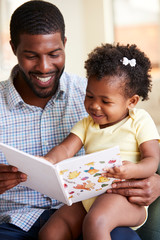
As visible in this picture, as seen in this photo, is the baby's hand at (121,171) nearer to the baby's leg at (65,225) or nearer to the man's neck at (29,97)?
the baby's leg at (65,225)

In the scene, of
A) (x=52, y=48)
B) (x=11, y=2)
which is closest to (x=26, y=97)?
(x=52, y=48)

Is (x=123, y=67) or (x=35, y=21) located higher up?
(x=35, y=21)

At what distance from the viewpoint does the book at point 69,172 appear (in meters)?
1.18

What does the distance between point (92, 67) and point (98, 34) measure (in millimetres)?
4469

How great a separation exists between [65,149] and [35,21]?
617mm

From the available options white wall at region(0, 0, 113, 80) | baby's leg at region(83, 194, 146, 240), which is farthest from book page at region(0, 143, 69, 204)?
white wall at region(0, 0, 113, 80)

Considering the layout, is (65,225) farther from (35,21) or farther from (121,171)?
(35,21)

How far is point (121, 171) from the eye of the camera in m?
1.27

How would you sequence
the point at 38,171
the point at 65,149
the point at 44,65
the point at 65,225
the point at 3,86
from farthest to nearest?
the point at 3,86
the point at 44,65
the point at 65,149
the point at 65,225
the point at 38,171

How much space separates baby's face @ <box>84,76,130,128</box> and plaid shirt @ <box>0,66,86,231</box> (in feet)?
1.15

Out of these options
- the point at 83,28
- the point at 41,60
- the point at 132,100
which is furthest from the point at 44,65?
the point at 83,28

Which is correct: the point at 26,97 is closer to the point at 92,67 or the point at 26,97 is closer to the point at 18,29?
the point at 18,29

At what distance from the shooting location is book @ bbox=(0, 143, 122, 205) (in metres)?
1.18

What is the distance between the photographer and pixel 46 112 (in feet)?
5.94
